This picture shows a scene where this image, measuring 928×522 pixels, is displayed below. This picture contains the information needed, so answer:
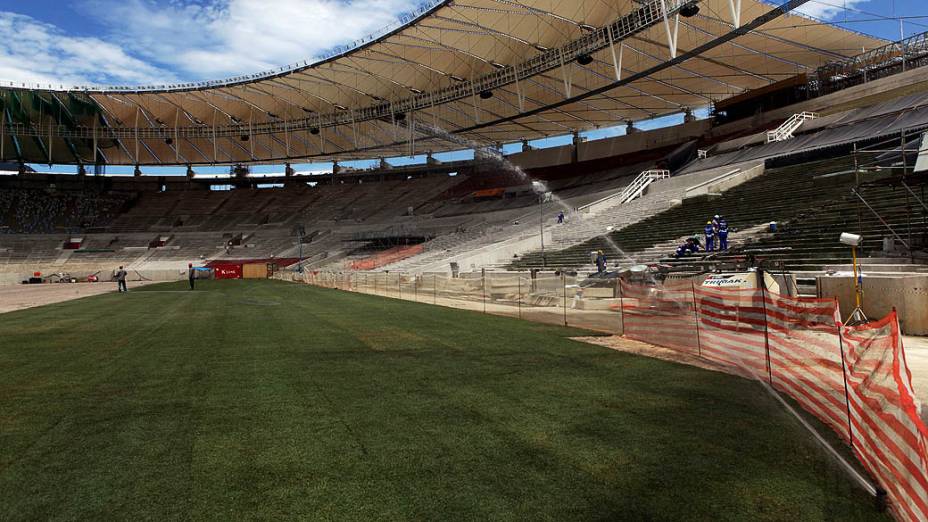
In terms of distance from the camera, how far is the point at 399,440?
4.20m

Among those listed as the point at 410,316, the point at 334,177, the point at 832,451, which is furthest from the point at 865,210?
the point at 334,177

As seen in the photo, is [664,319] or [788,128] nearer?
[664,319]

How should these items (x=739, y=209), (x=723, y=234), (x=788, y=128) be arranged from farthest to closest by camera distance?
(x=788, y=128) < (x=739, y=209) < (x=723, y=234)

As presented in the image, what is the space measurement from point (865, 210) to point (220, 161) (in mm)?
65499

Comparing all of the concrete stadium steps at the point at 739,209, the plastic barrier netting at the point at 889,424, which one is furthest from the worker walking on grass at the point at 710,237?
the plastic barrier netting at the point at 889,424

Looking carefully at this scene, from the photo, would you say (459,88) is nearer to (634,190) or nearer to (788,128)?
(634,190)

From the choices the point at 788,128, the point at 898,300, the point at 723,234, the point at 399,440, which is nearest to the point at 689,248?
the point at 723,234

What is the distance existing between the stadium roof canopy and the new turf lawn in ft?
81.6

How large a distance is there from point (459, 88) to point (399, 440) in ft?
130

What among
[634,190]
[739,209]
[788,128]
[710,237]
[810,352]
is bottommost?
[810,352]

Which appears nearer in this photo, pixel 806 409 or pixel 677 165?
pixel 806 409

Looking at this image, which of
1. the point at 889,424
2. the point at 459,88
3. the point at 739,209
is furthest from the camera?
the point at 459,88

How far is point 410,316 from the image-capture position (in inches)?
575

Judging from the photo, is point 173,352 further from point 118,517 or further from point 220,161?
point 220,161
